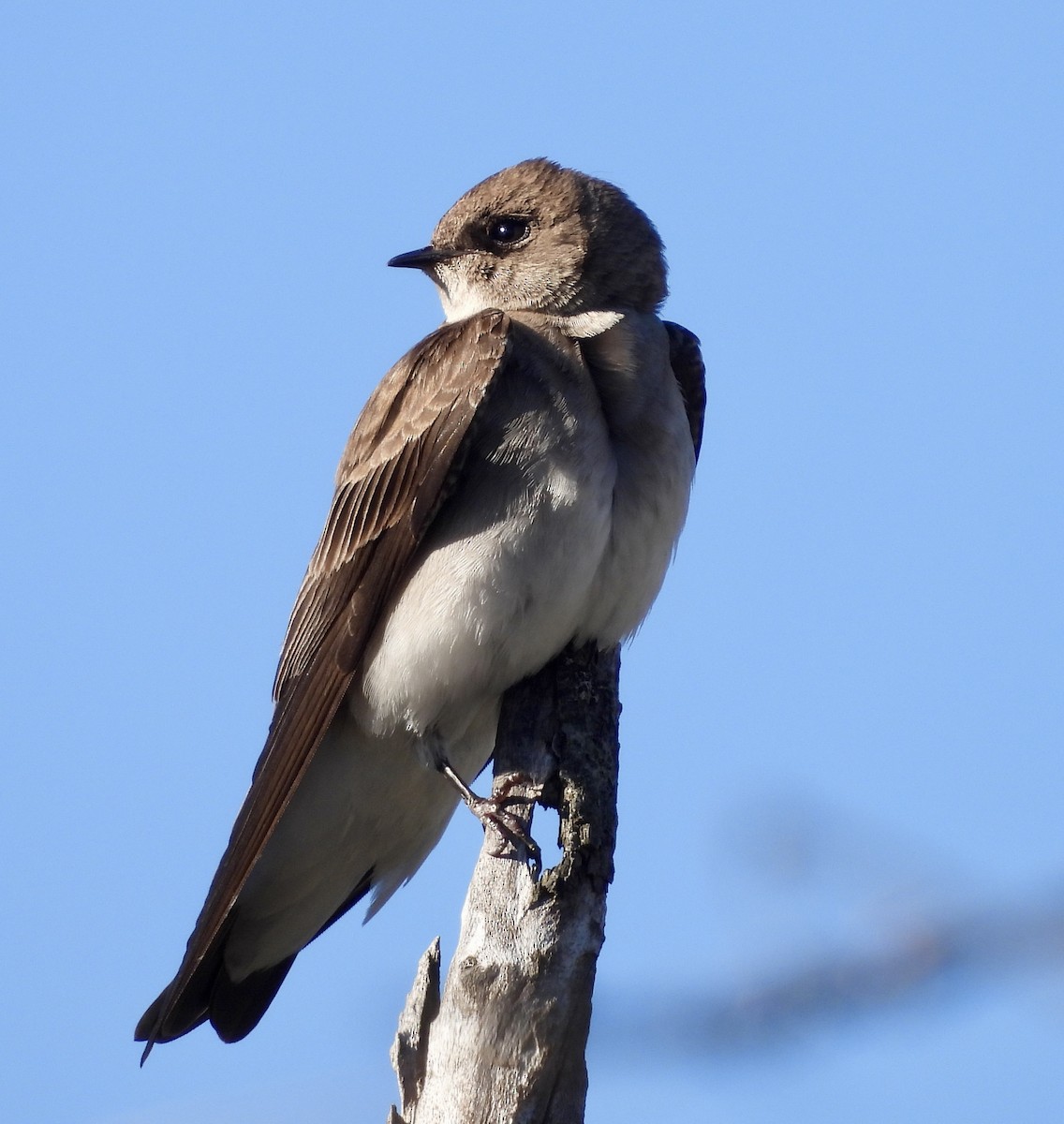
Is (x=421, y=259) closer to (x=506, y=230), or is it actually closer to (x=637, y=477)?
(x=506, y=230)

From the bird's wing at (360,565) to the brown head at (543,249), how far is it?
2.35ft

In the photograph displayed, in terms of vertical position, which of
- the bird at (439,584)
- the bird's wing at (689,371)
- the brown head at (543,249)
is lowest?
the bird at (439,584)

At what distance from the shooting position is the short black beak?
325 inches

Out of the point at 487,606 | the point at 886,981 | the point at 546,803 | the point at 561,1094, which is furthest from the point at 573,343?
the point at 886,981

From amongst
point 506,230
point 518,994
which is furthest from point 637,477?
point 518,994

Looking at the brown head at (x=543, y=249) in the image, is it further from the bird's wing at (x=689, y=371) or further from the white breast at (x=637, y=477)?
the white breast at (x=637, y=477)

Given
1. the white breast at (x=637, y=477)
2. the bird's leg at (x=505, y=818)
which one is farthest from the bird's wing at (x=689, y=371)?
the bird's leg at (x=505, y=818)

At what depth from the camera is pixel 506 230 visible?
320 inches

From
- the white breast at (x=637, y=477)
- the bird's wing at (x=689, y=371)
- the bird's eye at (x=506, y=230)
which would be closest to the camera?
the white breast at (x=637, y=477)

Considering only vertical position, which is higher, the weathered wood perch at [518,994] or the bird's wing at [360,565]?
the bird's wing at [360,565]

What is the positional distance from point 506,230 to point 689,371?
120 centimetres

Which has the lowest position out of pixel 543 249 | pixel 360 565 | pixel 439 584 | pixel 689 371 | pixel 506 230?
pixel 439 584

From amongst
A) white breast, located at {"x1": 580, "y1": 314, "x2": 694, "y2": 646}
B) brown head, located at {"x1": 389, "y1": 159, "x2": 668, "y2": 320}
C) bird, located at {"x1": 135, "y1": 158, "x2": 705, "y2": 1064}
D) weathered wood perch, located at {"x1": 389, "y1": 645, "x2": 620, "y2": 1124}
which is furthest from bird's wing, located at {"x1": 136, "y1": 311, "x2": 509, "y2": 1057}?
weathered wood perch, located at {"x1": 389, "y1": 645, "x2": 620, "y2": 1124}

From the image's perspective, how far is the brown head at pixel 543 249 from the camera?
7754 millimetres
